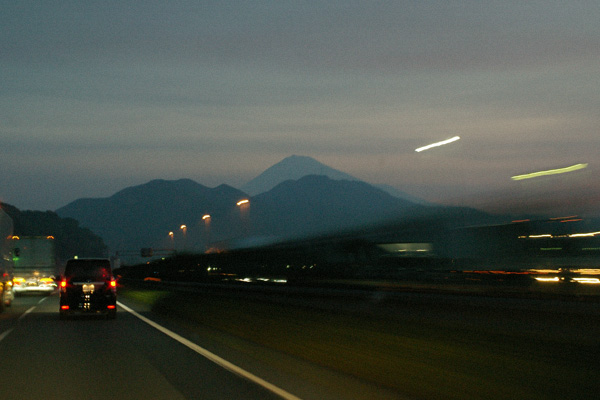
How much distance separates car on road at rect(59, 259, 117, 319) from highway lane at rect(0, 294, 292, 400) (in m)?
3.55

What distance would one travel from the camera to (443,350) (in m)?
12.4

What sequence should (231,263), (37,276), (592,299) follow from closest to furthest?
(592,299)
(37,276)
(231,263)

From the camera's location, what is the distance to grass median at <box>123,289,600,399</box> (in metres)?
9.33

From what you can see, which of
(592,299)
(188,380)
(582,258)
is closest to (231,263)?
(582,258)

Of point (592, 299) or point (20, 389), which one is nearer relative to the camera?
point (20, 389)

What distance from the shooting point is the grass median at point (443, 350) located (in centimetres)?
933

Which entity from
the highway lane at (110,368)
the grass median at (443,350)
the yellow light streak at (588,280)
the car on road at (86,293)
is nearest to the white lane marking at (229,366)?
the highway lane at (110,368)

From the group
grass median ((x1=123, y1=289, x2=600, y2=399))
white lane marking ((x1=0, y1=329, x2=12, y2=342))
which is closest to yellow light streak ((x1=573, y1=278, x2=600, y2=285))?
grass median ((x1=123, y1=289, x2=600, y2=399))

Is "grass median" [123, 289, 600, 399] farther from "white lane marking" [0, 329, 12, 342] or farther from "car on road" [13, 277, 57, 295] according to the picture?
"car on road" [13, 277, 57, 295]

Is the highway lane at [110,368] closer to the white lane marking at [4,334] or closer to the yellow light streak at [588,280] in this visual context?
the white lane marking at [4,334]

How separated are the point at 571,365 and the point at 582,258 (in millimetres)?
26424

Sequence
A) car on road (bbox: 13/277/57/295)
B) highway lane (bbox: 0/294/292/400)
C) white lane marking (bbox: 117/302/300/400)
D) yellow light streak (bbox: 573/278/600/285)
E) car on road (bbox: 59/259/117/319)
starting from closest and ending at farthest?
white lane marking (bbox: 117/302/300/400) → highway lane (bbox: 0/294/292/400) → car on road (bbox: 59/259/117/319) → yellow light streak (bbox: 573/278/600/285) → car on road (bbox: 13/277/57/295)

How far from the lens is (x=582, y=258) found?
34.8 meters

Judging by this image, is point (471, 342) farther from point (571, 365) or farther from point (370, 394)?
point (370, 394)
